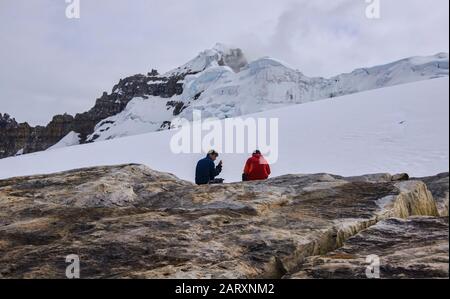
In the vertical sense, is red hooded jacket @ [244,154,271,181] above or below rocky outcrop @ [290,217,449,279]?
above

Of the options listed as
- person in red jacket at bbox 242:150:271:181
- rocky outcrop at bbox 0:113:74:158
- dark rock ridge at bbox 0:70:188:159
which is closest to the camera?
person in red jacket at bbox 242:150:271:181

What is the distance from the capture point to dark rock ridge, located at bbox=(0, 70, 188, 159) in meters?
151

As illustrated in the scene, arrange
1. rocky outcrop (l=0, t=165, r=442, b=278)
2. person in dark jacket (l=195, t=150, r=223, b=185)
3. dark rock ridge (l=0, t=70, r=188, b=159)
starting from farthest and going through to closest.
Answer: dark rock ridge (l=0, t=70, r=188, b=159)
person in dark jacket (l=195, t=150, r=223, b=185)
rocky outcrop (l=0, t=165, r=442, b=278)

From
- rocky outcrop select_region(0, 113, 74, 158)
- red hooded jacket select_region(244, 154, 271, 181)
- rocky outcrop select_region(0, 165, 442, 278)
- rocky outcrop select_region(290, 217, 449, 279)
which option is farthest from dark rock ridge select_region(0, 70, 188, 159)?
rocky outcrop select_region(290, 217, 449, 279)

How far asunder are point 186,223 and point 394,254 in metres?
1.90

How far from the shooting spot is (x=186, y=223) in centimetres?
436

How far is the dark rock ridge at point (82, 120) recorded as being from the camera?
15062 cm

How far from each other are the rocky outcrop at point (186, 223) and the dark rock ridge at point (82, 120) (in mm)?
139560

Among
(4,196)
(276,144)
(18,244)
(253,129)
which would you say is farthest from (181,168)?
(18,244)

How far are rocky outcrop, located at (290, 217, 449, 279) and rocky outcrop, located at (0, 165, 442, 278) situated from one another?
179 mm

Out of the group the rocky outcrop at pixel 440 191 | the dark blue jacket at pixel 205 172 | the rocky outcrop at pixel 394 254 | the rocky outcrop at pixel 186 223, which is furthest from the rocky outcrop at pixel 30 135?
the rocky outcrop at pixel 394 254

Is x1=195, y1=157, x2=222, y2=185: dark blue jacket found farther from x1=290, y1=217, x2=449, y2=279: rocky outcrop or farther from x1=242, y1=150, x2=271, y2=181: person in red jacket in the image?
x1=290, y1=217, x2=449, y2=279: rocky outcrop

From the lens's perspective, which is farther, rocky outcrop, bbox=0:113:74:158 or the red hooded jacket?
rocky outcrop, bbox=0:113:74:158
